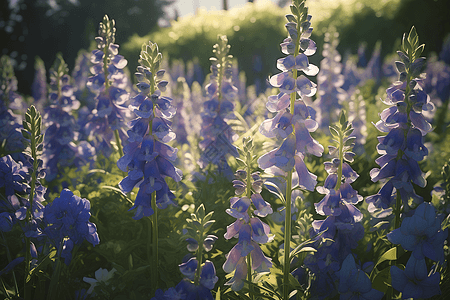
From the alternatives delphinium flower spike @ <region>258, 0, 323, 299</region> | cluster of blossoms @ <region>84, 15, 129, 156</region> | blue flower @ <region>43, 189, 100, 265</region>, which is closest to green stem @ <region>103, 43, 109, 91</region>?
cluster of blossoms @ <region>84, 15, 129, 156</region>

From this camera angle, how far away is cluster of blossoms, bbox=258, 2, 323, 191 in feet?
4.48

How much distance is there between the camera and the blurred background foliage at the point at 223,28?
882 centimetres

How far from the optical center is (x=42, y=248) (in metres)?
1.77

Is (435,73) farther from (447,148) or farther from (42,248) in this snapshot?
(42,248)

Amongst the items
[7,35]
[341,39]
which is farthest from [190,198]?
[7,35]

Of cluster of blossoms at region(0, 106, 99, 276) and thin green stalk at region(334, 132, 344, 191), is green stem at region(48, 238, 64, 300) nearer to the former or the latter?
cluster of blossoms at region(0, 106, 99, 276)

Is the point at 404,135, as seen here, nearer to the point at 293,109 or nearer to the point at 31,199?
the point at 293,109

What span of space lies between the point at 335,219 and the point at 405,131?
1.98 ft

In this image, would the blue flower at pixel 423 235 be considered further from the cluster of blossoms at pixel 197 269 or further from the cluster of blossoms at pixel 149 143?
the cluster of blossoms at pixel 149 143

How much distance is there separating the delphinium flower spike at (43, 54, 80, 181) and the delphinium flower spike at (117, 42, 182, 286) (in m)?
1.76

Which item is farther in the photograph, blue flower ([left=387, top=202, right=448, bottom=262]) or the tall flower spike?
the tall flower spike

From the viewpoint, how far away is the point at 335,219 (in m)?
1.59

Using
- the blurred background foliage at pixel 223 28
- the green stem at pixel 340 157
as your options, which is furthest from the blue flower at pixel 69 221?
the blurred background foliage at pixel 223 28

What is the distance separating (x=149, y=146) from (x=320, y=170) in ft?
5.64
